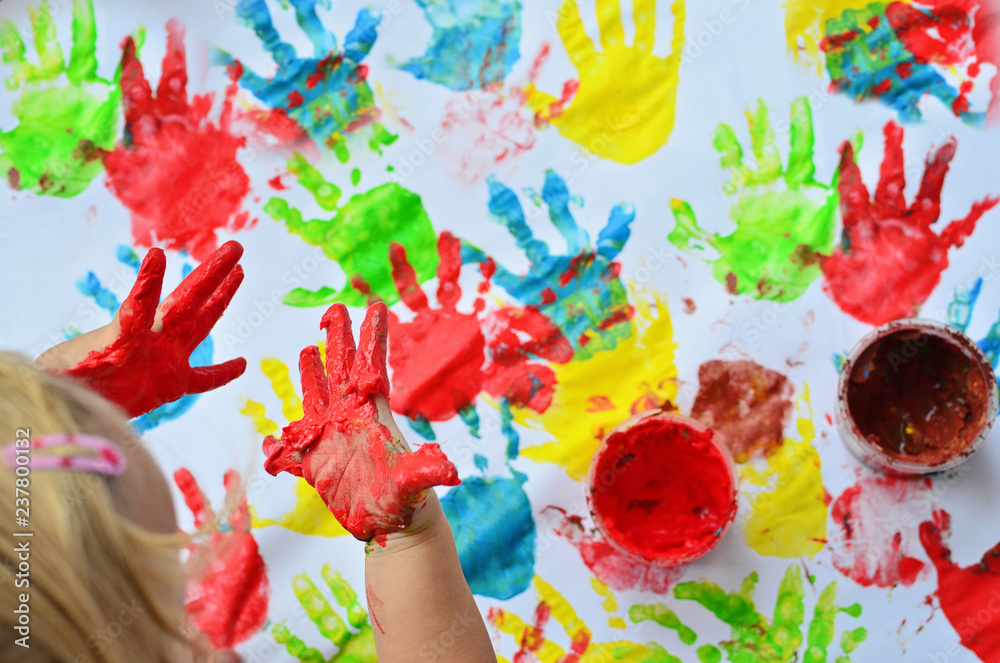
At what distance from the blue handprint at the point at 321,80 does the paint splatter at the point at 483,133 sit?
92 millimetres

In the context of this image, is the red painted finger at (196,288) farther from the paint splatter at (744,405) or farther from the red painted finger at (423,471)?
the paint splatter at (744,405)

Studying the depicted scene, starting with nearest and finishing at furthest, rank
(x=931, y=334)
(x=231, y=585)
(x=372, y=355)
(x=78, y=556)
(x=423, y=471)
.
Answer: (x=78, y=556), (x=423, y=471), (x=372, y=355), (x=931, y=334), (x=231, y=585)

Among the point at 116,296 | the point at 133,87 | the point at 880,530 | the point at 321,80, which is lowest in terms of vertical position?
the point at 880,530

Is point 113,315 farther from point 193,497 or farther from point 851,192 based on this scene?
point 851,192

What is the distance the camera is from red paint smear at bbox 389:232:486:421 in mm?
1044

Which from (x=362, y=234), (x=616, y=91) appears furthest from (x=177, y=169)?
(x=616, y=91)

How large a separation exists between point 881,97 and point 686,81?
0.28 meters

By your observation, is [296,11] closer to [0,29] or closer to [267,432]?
[0,29]

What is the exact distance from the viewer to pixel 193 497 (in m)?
1.05

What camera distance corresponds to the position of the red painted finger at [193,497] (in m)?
1.04

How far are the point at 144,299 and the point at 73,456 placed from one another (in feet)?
0.79

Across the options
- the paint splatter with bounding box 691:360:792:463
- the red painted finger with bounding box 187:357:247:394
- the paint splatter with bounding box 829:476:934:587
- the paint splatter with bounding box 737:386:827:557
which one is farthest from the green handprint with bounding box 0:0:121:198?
the paint splatter with bounding box 829:476:934:587

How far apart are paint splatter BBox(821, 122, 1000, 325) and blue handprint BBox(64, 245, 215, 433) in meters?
0.91

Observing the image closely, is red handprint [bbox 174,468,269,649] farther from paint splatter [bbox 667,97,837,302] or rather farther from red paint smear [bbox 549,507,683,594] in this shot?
paint splatter [bbox 667,97,837,302]
